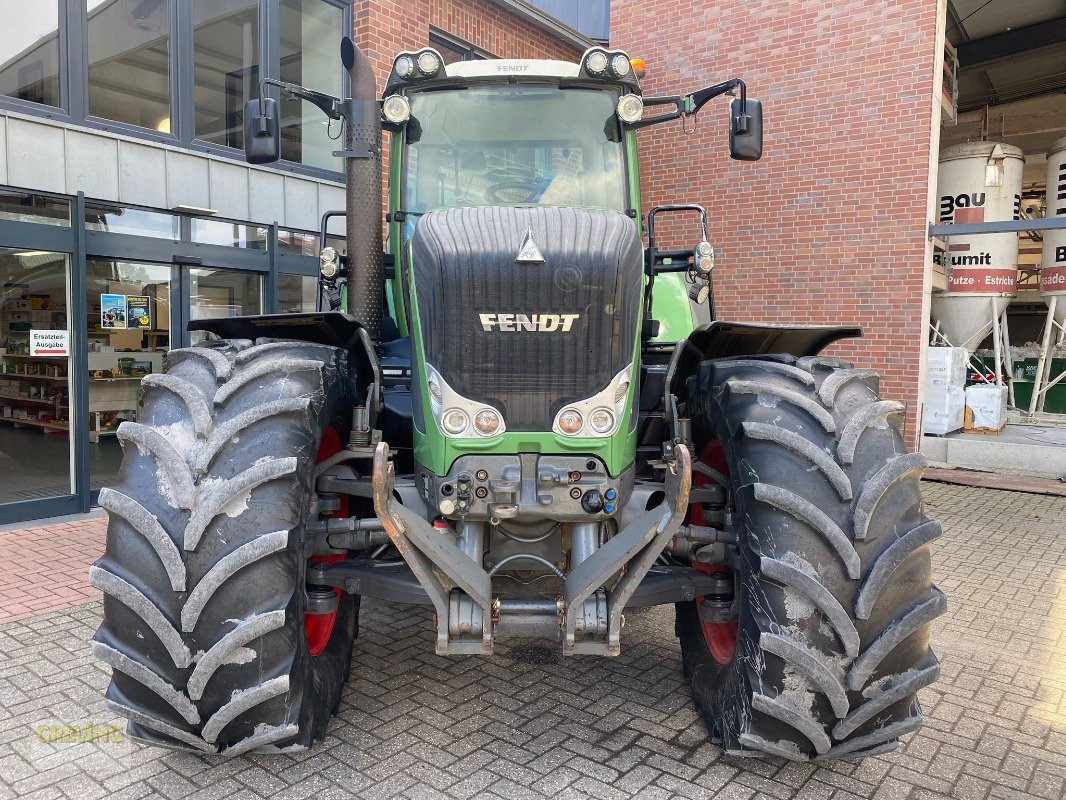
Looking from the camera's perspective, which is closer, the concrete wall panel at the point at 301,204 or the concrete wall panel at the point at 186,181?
the concrete wall panel at the point at 186,181

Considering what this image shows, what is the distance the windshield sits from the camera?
12.6 feet

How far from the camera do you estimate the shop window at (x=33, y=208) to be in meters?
6.40

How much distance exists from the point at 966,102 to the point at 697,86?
7.36 m

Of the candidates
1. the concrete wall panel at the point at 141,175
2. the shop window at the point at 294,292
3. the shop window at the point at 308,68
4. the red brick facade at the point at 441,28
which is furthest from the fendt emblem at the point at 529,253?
the red brick facade at the point at 441,28

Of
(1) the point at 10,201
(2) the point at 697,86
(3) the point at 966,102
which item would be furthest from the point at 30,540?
(3) the point at 966,102

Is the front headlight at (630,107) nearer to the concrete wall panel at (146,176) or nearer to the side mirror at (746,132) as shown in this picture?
the side mirror at (746,132)

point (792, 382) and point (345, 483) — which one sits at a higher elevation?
point (792, 382)

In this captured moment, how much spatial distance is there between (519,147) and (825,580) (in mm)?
2366

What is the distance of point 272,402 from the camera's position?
2852 mm

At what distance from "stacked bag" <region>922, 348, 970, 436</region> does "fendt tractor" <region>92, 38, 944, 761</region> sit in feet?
25.4

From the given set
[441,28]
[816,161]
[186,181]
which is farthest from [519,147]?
[816,161]

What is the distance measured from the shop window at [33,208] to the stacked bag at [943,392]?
9509mm

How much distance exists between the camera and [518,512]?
2965mm

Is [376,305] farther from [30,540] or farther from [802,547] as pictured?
[30,540]
